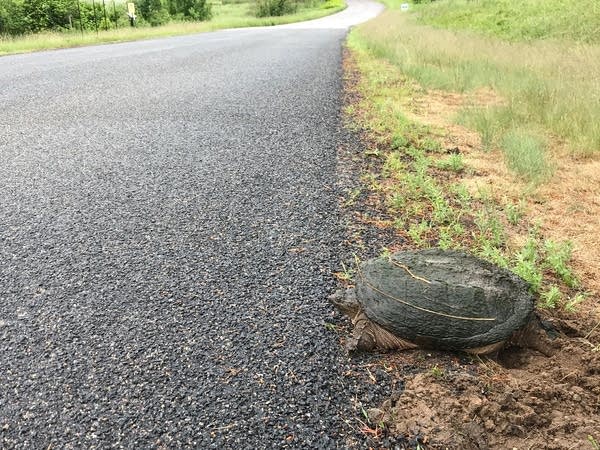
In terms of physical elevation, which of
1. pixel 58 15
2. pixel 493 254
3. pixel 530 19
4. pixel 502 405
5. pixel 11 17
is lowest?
pixel 502 405

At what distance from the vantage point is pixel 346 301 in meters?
2.12

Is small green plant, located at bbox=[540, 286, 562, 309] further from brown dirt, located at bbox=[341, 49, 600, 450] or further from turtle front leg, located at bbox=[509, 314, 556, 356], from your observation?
turtle front leg, located at bbox=[509, 314, 556, 356]

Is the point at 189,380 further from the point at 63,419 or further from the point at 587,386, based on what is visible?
the point at 587,386

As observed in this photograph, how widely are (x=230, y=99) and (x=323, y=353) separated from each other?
16.4 ft

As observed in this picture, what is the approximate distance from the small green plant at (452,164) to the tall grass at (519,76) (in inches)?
36.8

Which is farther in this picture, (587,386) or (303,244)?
(303,244)

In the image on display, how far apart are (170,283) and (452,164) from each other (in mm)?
2691

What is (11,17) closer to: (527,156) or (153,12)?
(153,12)

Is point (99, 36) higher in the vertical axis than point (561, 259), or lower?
higher

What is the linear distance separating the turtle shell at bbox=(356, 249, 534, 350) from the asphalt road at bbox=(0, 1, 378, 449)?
26 centimetres

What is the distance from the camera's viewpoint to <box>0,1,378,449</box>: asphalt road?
165cm

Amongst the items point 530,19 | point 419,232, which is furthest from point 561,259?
point 530,19

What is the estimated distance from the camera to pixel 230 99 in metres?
6.34

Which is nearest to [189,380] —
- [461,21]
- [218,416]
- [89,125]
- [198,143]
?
[218,416]
